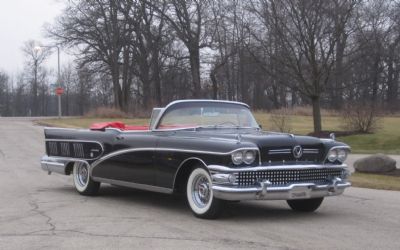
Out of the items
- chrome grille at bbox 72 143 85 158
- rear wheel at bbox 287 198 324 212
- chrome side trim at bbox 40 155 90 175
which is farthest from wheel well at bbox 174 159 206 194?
chrome side trim at bbox 40 155 90 175

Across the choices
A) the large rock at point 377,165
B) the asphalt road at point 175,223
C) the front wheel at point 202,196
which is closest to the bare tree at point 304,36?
the large rock at point 377,165

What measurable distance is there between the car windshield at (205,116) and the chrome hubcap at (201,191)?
123 centimetres

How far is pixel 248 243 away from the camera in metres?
6.60

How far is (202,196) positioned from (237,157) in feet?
3.04

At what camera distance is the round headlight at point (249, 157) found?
→ 7578 mm

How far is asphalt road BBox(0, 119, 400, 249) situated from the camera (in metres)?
6.68

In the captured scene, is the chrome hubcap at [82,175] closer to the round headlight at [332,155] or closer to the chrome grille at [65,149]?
the chrome grille at [65,149]

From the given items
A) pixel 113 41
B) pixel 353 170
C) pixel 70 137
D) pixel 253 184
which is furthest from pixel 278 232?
pixel 113 41

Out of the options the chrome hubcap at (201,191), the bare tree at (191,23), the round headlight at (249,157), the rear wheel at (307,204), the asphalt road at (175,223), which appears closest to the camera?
the asphalt road at (175,223)

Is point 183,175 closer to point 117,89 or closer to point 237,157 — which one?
point 237,157

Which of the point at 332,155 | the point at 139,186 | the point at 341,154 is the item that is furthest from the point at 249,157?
the point at 139,186

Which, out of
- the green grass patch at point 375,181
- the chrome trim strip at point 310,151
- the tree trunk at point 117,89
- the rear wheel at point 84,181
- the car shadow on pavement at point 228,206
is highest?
the tree trunk at point 117,89

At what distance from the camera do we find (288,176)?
7.88 meters

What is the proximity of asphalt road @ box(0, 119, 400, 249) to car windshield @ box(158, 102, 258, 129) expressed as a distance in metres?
1.26
